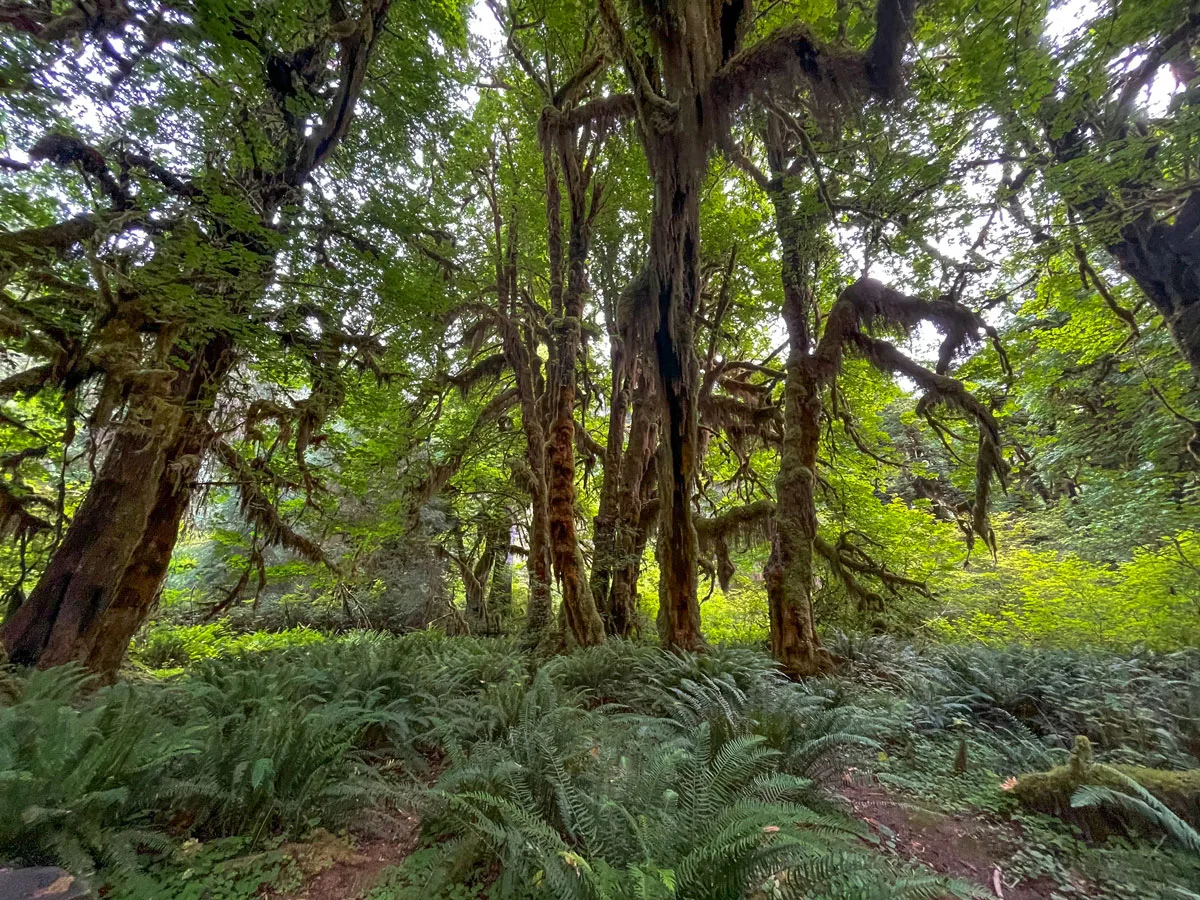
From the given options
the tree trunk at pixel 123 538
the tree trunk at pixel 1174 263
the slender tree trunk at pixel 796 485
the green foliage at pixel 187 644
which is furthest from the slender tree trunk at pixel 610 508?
the tree trunk at pixel 1174 263

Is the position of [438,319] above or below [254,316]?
above

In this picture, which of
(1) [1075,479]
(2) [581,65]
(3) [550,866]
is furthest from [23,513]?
(1) [1075,479]

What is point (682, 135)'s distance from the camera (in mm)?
4227

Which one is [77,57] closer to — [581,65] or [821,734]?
[581,65]

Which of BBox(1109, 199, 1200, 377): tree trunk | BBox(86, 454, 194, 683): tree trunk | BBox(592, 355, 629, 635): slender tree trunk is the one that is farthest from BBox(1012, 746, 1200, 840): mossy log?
BBox(86, 454, 194, 683): tree trunk

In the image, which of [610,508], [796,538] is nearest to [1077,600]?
[796,538]

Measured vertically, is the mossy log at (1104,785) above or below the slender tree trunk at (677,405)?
below

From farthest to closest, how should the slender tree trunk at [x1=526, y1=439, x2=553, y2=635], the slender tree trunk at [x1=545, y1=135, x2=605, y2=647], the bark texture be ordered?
1. the slender tree trunk at [x1=526, y1=439, x2=553, y2=635]
2. the slender tree trunk at [x1=545, y1=135, x2=605, y2=647]
3. the bark texture

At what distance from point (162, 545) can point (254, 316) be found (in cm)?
257

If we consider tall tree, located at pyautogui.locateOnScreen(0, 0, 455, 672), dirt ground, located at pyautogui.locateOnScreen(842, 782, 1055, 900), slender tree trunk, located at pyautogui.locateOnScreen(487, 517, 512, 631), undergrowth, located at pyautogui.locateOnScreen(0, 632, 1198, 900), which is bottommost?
dirt ground, located at pyautogui.locateOnScreen(842, 782, 1055, 900)

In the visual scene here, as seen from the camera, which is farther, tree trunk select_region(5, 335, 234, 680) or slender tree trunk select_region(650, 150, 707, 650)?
slender tree trunk select_region(650, 150, 707, 650)

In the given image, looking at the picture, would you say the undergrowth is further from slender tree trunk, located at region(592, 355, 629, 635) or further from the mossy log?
slender tree trunk, located at region(592, 355, 629, 635)

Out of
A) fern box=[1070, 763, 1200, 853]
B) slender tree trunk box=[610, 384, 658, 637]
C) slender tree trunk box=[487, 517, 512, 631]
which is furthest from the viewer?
slender tree trunk box=[487, 517, 512, 631]

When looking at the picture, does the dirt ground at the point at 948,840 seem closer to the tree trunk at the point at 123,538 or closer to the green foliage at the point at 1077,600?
the green foliage at the point at 1077,600
